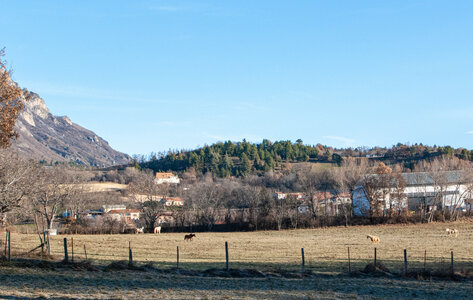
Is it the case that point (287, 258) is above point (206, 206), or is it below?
below

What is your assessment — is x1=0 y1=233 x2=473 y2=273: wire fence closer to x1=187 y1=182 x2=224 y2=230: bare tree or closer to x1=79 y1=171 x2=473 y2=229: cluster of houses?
x1=187 y1=182 x2=224 y2=230: bare tree

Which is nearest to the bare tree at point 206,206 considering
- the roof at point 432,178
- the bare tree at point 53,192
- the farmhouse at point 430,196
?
the bare tree at point 53,192

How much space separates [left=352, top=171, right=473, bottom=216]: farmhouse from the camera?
82.2 metres

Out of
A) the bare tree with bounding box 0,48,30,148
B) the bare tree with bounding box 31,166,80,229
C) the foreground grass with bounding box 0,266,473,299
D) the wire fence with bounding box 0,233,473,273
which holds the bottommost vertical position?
the wire fence with bounding box 0,233,473,273

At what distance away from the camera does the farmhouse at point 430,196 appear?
8219cm

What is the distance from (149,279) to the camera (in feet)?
→ 70.0

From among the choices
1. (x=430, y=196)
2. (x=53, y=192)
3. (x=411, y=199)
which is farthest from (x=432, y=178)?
(x=53, y=192)

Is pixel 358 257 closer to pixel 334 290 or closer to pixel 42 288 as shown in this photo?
A: pixel 334 290

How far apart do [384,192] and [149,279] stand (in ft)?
227

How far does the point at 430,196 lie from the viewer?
9094 centimetres

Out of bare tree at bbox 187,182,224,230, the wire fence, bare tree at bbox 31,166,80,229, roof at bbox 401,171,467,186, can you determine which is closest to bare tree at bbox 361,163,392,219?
roof at bbox 401,171,467,186

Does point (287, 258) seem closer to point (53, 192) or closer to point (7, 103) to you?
point (7, 103)

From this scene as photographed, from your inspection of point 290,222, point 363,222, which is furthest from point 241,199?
point 363,222

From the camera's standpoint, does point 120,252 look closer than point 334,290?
No
